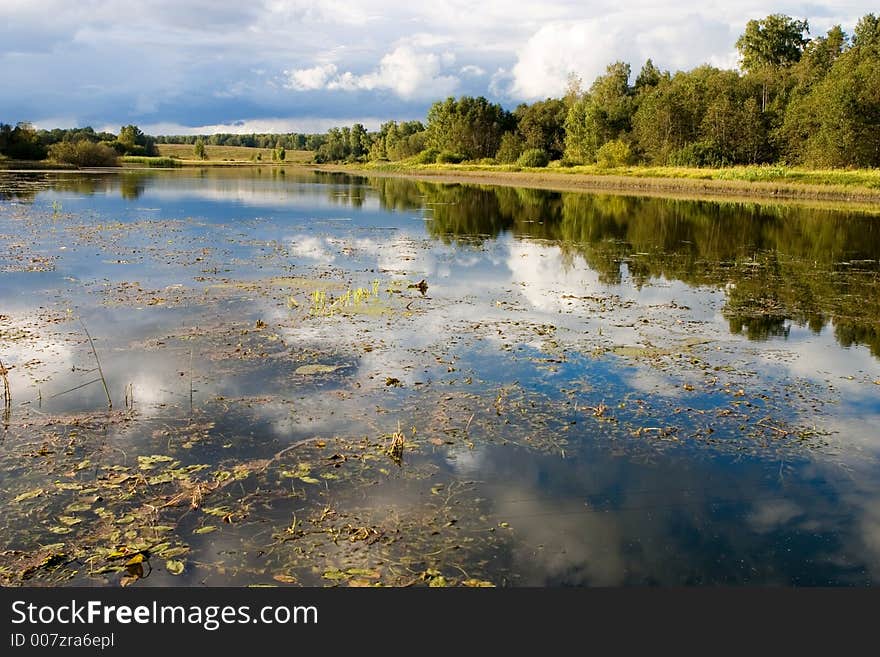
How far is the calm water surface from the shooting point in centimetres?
665

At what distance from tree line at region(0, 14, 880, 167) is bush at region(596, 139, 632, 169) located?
144 millimetres

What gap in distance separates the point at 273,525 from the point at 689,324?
11.5 metres

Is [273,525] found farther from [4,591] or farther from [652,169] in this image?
[652,169]

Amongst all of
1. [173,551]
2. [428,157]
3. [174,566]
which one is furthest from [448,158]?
[174,566]

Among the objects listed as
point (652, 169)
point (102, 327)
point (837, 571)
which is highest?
point (652, 169)

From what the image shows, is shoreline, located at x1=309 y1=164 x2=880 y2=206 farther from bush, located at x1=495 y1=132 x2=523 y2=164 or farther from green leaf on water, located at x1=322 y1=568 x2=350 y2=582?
green leaf on water, located at x1=322 y1=568 x2=350 y2=582

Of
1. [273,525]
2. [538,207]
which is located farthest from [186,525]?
[538,207]

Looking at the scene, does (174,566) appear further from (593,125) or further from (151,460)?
(593,125)

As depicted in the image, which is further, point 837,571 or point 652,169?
point 652,169

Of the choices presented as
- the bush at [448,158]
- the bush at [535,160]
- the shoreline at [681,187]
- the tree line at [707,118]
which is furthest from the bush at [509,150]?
the shoreline at [681,187]

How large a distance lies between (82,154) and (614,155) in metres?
77.7

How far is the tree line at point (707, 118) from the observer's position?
2559 inches

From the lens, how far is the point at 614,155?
267 ft

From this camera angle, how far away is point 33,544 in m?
6.57
